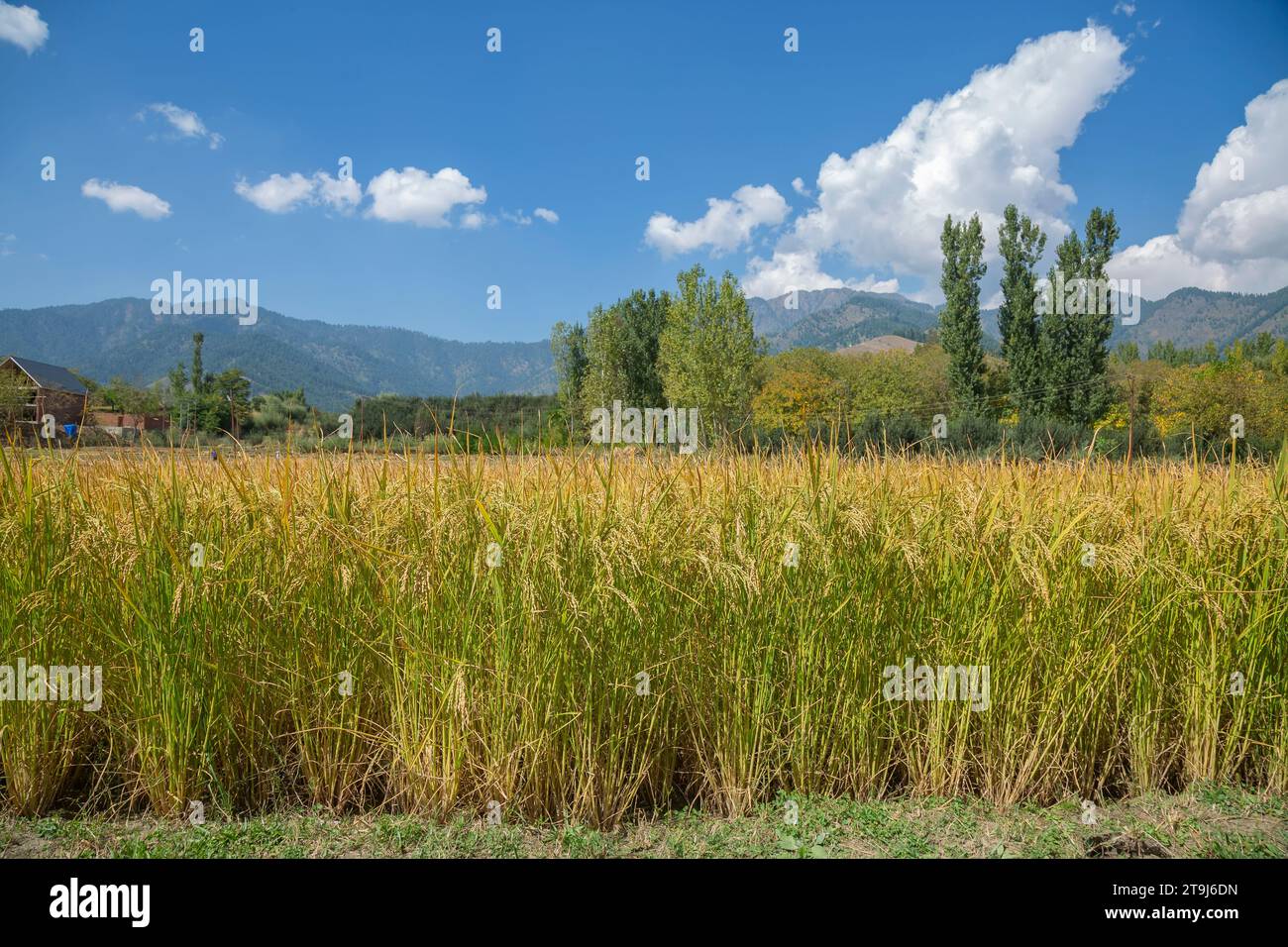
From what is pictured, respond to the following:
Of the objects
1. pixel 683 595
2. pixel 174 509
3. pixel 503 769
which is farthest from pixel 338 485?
pixel 683 595

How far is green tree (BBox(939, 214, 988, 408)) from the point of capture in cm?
3562

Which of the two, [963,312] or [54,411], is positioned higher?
[963,312]

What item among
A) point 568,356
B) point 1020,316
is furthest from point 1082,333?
point 568,356

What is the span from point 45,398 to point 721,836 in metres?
4.04

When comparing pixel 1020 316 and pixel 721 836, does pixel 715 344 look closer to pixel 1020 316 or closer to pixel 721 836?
pixel 1020 316

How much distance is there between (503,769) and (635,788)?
1.77ft

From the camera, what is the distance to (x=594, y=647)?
2.75m

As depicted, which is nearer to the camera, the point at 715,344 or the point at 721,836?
the point at 721,836

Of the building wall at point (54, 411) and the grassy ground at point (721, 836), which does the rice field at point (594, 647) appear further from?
the building wall at point (54, 411)

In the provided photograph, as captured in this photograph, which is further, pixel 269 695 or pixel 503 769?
pixel 269 695

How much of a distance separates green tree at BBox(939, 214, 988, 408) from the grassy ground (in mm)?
36460

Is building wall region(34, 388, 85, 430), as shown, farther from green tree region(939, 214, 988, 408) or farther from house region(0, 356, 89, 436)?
green tree region(939, 214, 988, 408)

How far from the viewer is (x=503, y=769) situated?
108 inches

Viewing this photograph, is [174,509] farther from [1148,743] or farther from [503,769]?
Result: [1148,743]
